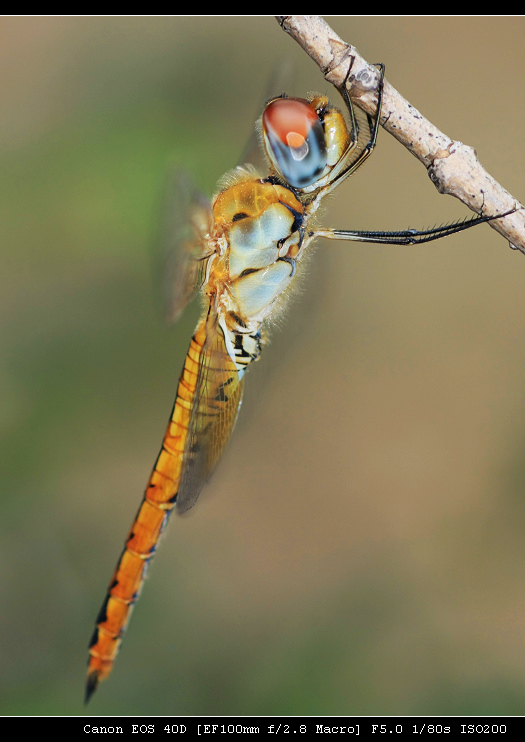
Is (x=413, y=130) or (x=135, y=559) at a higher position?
(x=413, y=130)

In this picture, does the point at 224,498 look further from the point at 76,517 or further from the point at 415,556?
the point at 415,556

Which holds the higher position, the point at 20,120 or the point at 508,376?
the point at 20,120

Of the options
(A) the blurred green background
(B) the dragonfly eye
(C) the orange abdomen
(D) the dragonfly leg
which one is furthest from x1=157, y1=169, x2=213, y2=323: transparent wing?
(C) the orange abdomen

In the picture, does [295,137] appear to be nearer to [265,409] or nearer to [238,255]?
[238,255]

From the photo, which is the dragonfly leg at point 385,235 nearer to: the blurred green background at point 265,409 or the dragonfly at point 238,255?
the dragonfly at point 238,255

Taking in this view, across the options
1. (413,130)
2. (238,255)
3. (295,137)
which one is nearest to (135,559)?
(238,255)

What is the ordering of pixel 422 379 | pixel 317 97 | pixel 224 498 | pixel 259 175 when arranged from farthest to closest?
pixel 422 379
pixel 224 498
pixel 259 175
pixel 317 97

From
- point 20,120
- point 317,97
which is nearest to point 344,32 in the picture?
point 20,120
